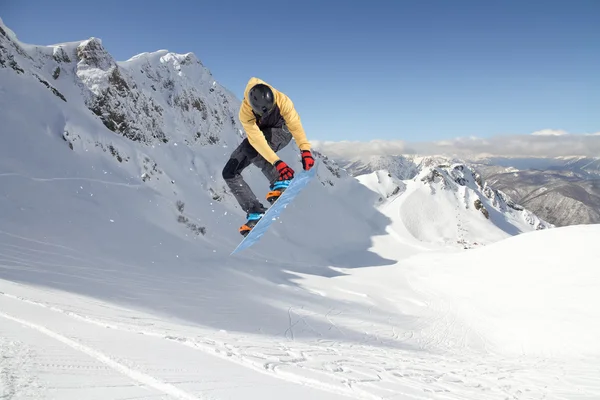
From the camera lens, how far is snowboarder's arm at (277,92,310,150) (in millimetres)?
7020

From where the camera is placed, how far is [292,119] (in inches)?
283

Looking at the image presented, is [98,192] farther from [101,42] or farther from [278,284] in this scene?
[101,42]

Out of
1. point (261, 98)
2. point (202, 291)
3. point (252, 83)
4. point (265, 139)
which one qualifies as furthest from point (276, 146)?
point (202, 291)

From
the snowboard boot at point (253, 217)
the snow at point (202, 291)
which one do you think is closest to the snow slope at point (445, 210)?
the snow at point (202, 291)

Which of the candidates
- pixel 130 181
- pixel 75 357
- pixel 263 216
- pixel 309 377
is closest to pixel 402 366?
pixel 309 377

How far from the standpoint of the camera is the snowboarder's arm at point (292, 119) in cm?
702

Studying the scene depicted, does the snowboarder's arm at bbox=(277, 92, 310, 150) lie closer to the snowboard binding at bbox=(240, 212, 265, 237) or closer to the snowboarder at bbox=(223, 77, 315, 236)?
the snowboarder at bbox=(223, 77, 315, 236)

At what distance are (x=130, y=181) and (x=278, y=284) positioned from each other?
1947 centimetres

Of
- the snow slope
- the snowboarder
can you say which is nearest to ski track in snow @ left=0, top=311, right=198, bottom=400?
the snowboarder

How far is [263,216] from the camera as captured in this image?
26.5 ft

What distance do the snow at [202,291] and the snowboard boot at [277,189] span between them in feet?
10.2

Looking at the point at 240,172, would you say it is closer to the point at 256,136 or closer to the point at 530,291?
the point at 256,136

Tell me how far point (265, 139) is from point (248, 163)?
42.3 inches

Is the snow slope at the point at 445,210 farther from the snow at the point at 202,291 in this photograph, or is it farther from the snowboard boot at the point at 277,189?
the snowboard boot at the point at 277,189
